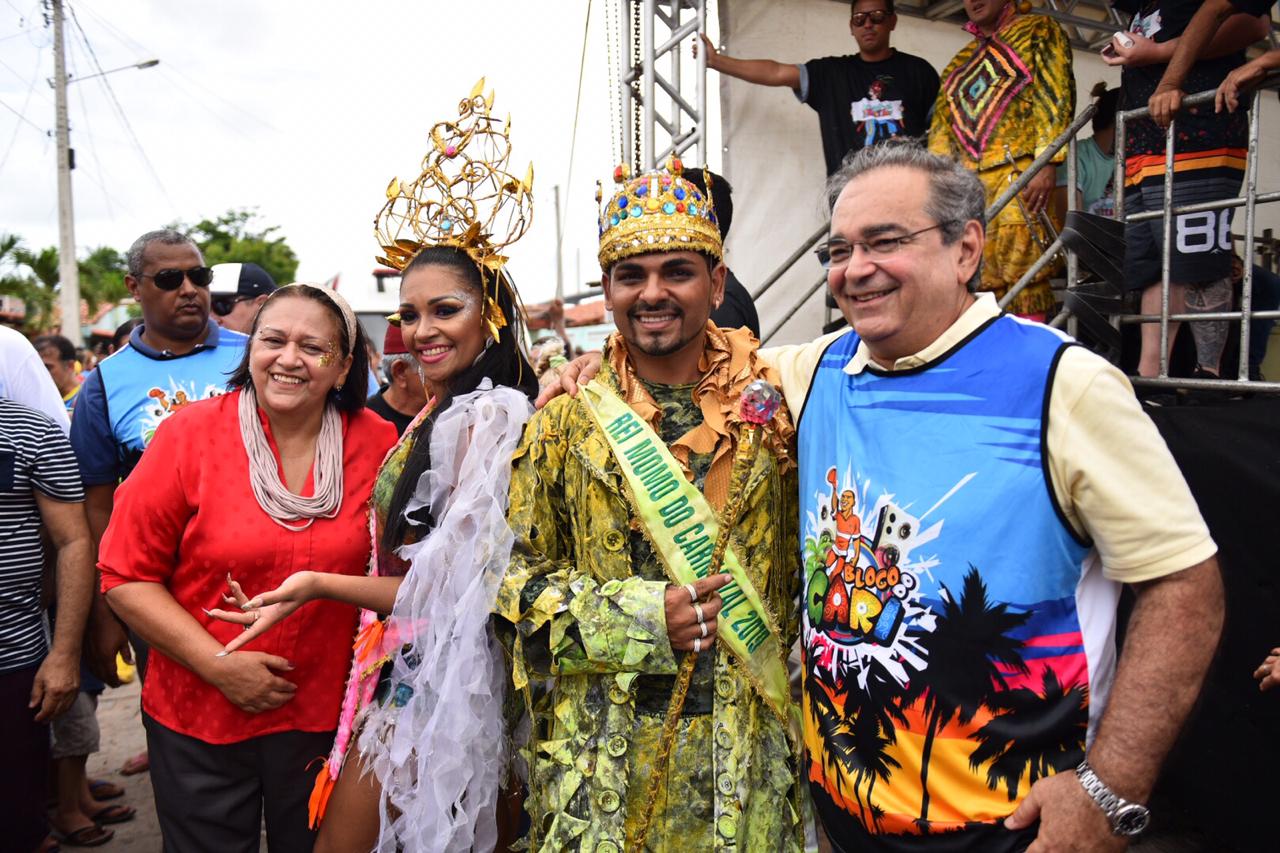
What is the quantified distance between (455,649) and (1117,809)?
1.43m

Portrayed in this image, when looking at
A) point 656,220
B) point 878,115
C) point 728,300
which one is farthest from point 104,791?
point 878,115

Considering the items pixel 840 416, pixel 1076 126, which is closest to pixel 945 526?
pixel 840 416

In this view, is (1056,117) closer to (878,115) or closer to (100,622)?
(878,115)

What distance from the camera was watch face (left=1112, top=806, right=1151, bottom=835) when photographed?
1430 millimetres

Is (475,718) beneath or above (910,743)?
beneath

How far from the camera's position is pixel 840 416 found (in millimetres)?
1825

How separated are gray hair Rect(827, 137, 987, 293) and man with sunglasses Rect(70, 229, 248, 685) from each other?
2.79 meters

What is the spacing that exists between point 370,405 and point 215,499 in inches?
77.9

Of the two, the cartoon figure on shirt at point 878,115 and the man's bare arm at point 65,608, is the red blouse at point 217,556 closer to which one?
the man's bare arm at point 65,608

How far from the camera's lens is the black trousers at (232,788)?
7.64 ft

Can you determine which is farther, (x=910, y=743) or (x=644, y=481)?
(x=644, y=481)

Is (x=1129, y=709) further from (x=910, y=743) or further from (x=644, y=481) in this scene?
(x=644, y=481)

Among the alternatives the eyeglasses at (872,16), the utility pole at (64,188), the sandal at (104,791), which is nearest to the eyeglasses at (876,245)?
the eyeglasses at (872,16)

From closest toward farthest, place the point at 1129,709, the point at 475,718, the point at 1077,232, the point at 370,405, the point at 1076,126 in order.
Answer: the point at 1129,709, the point at 475,718, the point at 1077,232, the point at 1076,126, the point at 370,405
